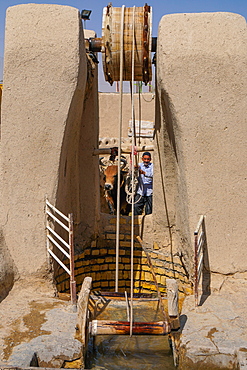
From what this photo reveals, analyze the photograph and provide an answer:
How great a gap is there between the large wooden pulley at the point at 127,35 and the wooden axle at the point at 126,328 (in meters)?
2.97

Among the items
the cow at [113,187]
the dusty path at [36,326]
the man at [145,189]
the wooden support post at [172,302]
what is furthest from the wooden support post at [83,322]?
the cow at [113,187]

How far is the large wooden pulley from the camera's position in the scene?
5.51 m

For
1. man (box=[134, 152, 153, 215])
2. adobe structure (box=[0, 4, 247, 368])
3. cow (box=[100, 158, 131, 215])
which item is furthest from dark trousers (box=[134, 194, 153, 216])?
adobe structure (box=[0, 4, 247, 368])

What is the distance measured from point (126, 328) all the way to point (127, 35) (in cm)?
314

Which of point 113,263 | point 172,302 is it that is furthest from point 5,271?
point 113,263

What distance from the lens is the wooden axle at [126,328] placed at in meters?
4.25

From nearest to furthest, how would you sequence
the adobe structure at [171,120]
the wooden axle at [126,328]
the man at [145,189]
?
the wooden axle at [126,328]
the adobe structure at [171,120]
the man at [145,189]

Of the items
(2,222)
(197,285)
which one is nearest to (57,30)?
(2,222)

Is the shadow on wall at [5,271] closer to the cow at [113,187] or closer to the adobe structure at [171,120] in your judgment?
the adobe structure at [171,120]

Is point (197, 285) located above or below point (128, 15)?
below

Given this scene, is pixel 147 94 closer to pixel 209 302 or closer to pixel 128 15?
pixel 128 15

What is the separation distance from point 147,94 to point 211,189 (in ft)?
35.4

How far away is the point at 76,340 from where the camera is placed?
13.5 ft

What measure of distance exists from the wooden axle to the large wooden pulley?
2.97 metres
